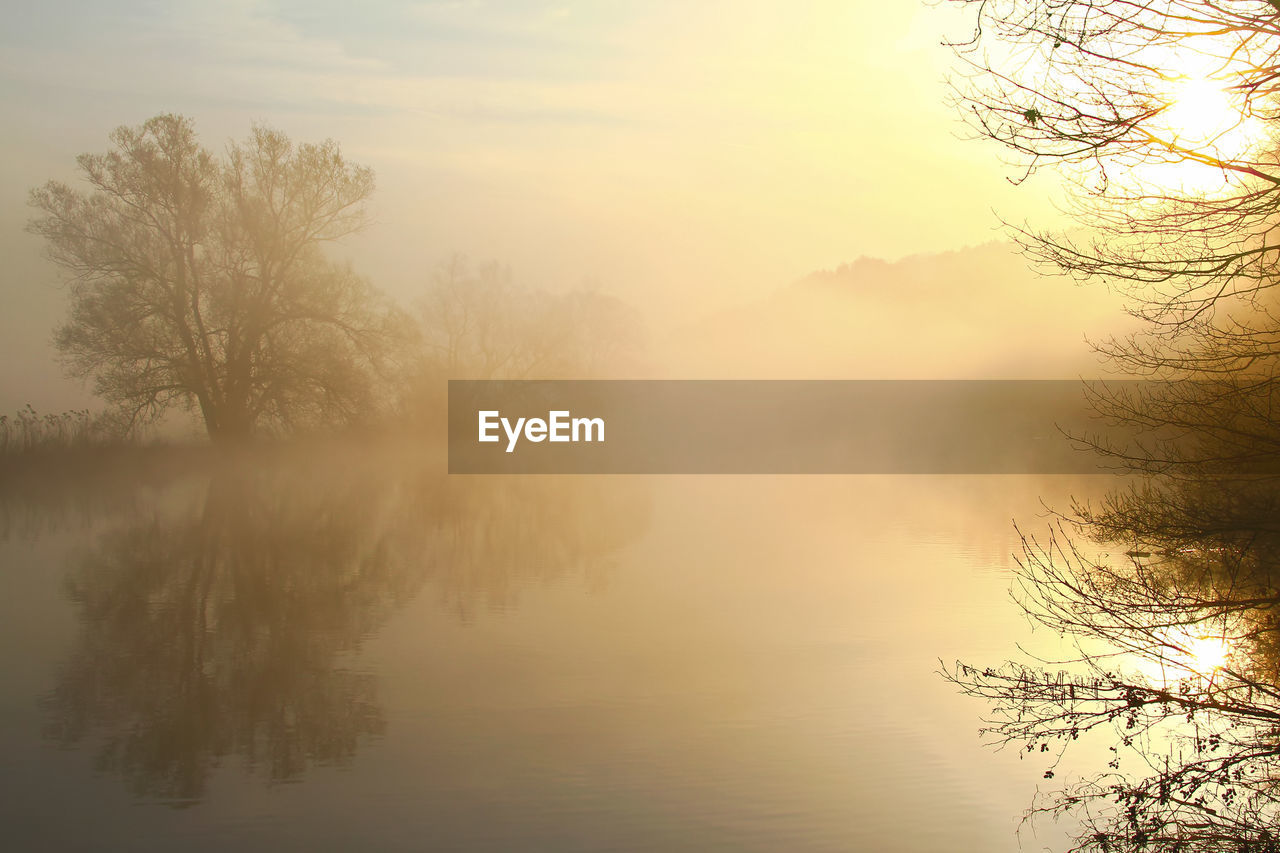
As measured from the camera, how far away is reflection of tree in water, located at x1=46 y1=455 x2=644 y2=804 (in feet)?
21.0

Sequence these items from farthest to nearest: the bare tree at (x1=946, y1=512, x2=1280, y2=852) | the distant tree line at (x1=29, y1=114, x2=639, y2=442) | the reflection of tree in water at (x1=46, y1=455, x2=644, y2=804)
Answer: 1. the distant tree line at (x1=29, y1=114, x2=639, y2=442)
2. the reflection of tree in water at (x1=46, y1=455, x2=644, y2=804)
3. the bare tree at (x1=946, y1=512, x2=1280, y2=852)

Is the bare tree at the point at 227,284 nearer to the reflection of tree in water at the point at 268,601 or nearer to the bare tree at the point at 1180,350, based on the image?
the reflection of tree in water at the point at 268,601

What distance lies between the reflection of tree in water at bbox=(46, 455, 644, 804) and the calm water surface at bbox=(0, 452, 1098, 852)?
0.04 metres

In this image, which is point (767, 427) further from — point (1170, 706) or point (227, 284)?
point (1170, 706)

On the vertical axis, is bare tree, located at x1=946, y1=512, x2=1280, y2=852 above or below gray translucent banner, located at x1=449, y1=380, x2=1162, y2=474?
below

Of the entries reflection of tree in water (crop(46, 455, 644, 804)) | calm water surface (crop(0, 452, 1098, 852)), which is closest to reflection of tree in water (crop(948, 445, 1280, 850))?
calm water surface (crop(0, 452, 1098, 852))

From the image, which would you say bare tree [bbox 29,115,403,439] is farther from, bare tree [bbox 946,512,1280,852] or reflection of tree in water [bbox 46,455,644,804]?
bare tree [bbox 946,512,1280,852]

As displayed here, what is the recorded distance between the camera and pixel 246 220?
24.8 m

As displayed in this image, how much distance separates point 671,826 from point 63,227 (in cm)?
2206

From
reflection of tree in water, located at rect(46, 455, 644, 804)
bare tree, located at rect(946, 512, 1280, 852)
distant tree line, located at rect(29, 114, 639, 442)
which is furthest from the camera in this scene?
distant tree line, located at rect(29, 114, 639, 442)

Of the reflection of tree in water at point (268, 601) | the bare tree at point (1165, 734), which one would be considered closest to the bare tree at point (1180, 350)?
the bare tree at point (1165, 734)

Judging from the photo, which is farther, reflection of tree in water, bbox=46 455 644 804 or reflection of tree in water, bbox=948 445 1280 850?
reflection of tree in water, bbox=46 455 644 804

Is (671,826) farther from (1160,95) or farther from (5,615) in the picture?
(5,615)

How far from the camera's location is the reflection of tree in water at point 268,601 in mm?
6406
